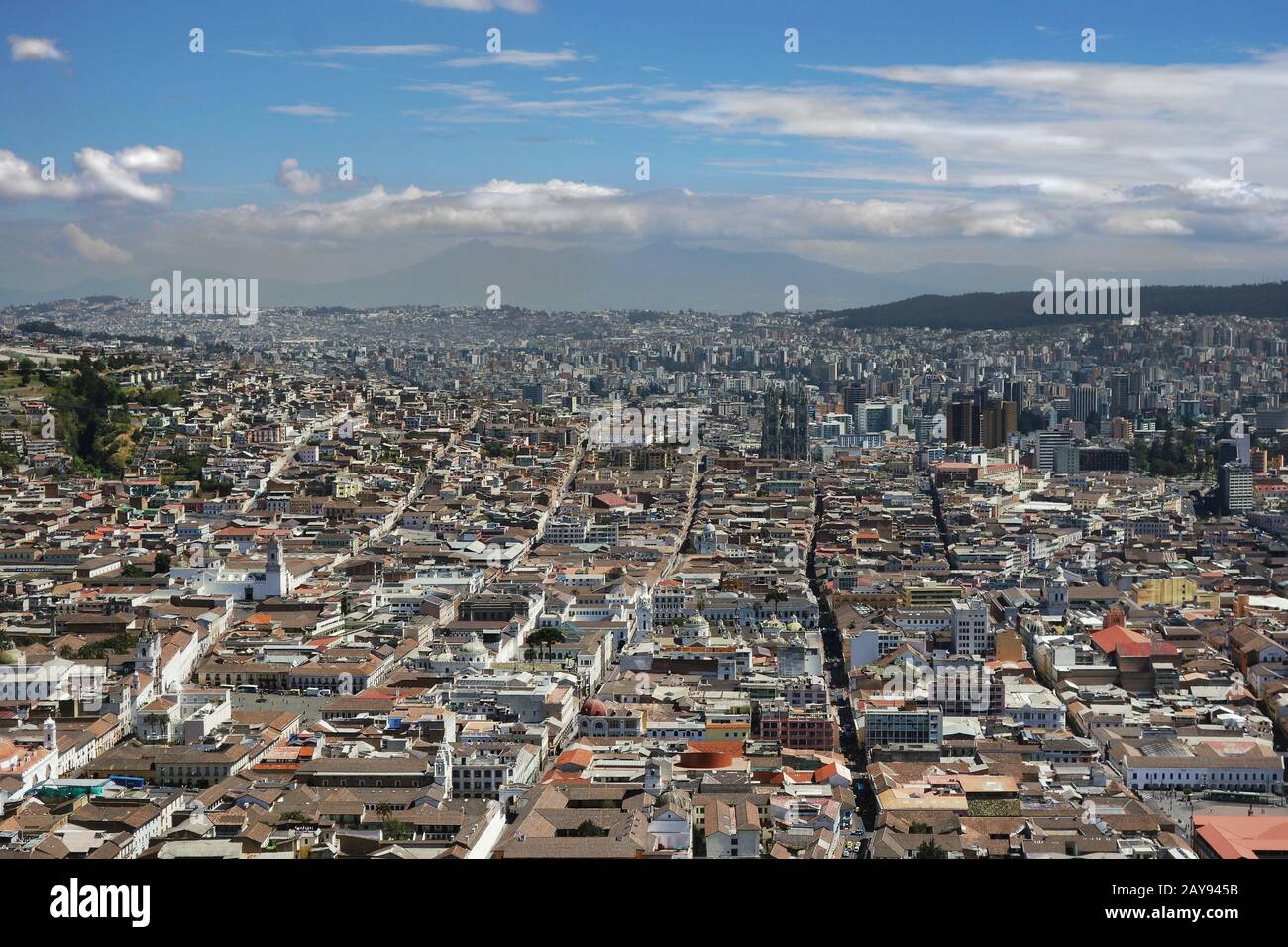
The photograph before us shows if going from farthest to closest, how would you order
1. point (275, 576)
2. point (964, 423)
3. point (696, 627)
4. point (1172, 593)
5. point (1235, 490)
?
point (964, 423) < point (1235, 490) < point (1172, 593) < point (275, 576) < point (696, 627)

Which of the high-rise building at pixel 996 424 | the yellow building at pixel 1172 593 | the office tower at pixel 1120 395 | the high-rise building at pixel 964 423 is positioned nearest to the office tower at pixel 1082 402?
the office tower at pixel 1120 395

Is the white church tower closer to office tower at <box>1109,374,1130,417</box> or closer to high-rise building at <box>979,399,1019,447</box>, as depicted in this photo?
high-rise building at <box>979,399,1019,447</box>

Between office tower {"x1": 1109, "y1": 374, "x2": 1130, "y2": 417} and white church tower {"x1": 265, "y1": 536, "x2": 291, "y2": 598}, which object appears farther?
office tower {"x1": 1109, "y1": 374, "x2": 1130, "y2": 417}

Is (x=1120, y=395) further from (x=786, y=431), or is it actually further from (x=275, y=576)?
(x=275, y=576)

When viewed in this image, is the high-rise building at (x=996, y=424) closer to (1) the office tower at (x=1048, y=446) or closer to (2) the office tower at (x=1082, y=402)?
(1) the office tower at (x=1048, y=446)

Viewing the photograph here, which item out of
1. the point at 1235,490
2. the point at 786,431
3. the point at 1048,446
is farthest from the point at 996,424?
the point at 1235,490

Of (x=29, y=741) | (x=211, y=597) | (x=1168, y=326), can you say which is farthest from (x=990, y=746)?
(x=1168, y=326)

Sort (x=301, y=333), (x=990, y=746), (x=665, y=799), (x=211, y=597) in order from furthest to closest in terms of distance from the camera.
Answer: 1. (x=301, y=333)
2. (x=211, y=597)
3. (x=990, y=746)
4. (x=665, y=799)

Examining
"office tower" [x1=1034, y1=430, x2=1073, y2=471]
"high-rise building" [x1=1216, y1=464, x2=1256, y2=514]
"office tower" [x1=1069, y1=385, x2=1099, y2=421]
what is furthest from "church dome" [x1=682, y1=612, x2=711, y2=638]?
"office tower" [x1=1069, y1=385, x2=1099, y2=421]

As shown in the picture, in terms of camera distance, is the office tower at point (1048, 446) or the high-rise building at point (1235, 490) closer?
the high-rise building at point (1235, 490)

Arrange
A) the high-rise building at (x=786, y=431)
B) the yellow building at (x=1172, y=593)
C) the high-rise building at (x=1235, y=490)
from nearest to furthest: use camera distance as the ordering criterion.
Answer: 1. the yellow building at (x=1172, y=593)
2. the high-rise building at (x=1235, y=490)
3. the high-rise building at (x=786, y=431)
